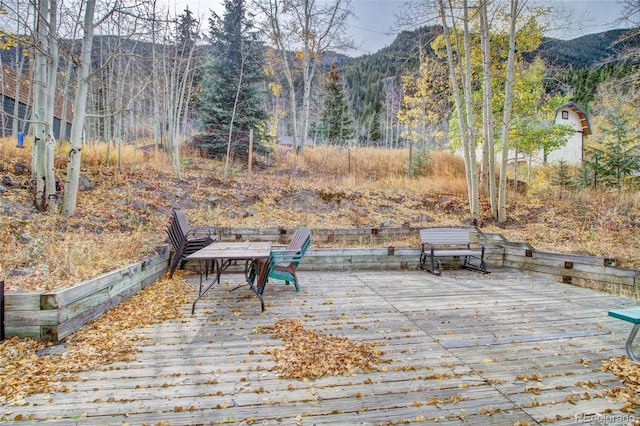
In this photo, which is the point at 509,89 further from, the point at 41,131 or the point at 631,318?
the point at 41,131

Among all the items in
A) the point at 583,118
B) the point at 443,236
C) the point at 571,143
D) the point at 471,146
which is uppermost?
the point at 583,118

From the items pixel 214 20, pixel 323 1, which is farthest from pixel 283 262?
pixel 323 1

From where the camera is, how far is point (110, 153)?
30.8 ft

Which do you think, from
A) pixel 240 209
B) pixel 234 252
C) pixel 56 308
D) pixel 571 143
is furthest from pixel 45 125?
pixel 571 143

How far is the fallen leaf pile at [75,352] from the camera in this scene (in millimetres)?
2027

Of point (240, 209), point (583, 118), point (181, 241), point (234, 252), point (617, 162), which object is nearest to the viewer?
point (234, 252)

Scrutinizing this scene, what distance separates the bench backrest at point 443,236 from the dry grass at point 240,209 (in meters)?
1.95

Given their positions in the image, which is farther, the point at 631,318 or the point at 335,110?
the point at 335,110

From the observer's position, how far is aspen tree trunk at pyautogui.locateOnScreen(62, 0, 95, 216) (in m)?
5.97

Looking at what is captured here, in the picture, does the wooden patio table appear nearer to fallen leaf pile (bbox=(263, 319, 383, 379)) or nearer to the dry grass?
fallen leaf pile (bbox=(263, 319, 383, 379))

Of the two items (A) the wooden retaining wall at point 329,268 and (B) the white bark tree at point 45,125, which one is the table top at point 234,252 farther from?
(B) the white bark tree at point 45,125

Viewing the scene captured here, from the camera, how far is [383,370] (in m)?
2.29

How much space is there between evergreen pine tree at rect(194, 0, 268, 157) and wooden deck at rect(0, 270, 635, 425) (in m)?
10.1

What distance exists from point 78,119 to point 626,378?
8308mm
